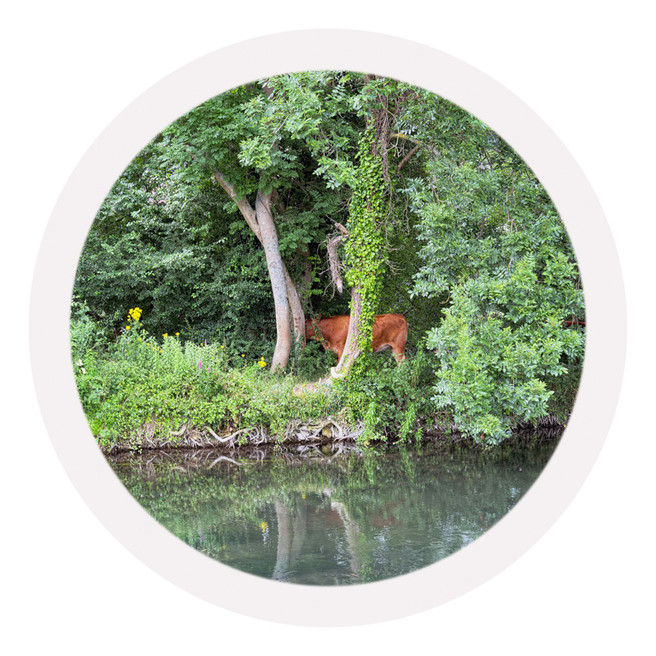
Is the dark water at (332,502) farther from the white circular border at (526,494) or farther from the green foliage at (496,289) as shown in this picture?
the white circular border at (526,494)

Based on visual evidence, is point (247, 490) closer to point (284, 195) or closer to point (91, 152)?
point (91, 152)

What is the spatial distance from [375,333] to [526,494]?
20.1 ft

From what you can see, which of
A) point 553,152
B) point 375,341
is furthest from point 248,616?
point 375,341

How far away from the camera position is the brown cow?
10.3 metres

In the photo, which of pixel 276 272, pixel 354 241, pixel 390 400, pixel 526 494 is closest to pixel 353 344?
pixel 390 400

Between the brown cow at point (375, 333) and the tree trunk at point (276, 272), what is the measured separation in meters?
0.63

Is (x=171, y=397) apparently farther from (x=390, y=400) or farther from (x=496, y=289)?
(x=496, y=289)

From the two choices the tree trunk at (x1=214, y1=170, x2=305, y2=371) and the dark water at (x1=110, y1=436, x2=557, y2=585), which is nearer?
the dark water at (x1=110, y1=436, x2=557, y2=585)

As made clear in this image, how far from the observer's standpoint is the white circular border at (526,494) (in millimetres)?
4078

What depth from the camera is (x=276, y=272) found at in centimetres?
1031

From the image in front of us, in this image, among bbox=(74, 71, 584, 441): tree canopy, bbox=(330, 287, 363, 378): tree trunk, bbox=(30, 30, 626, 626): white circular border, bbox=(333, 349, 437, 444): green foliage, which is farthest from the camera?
bbox=(330, 287, 363, 378): tree trunk

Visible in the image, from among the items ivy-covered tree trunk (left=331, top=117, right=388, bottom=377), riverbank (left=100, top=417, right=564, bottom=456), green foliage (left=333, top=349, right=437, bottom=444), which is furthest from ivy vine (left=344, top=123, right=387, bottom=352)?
riverbank (left=100, top=417, right=564, bottom=456)

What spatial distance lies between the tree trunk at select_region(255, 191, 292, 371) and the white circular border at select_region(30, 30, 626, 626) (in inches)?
233

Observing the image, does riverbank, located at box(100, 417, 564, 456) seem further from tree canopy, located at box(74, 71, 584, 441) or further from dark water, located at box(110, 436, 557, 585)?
tree canopy, located at box(74, 71, 584, 441)
